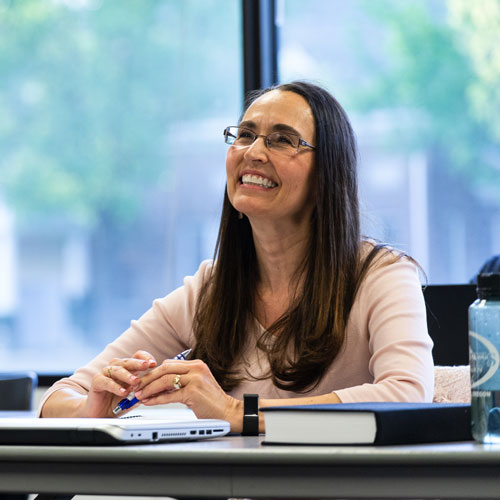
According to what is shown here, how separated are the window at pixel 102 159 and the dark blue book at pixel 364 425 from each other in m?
2.70

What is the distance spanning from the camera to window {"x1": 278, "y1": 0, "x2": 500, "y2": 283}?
3.35 metres

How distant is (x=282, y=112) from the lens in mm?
1921

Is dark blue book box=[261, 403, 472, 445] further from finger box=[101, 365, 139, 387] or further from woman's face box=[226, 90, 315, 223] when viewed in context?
woman's face box=[226, 90, 315, 223]

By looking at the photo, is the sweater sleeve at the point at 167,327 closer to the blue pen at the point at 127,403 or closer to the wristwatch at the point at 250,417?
the blue pen at the point at 127,403

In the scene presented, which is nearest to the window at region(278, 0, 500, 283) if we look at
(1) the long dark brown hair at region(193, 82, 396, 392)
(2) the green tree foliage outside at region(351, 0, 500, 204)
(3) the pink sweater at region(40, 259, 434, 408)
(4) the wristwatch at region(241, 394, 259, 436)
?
(2) the green tree foliage outside at region(351, 0, 500, 204)

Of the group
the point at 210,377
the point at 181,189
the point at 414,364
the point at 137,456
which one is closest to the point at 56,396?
the point at 210,377

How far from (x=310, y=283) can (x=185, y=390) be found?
543mm

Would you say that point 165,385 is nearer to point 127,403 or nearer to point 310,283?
point 127,403

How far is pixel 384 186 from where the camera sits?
347cm

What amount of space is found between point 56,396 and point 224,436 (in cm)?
62

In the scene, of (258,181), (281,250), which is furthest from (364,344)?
(258,181)

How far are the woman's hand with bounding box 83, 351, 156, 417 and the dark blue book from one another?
0.52 meters

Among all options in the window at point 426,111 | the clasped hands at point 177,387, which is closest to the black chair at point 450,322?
the clasped hands at point 177,387

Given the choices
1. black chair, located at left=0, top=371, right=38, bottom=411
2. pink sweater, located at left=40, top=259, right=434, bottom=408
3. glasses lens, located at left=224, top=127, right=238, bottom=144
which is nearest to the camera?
pink sweater, located at left=40, top=259, right=434, bottom=408
